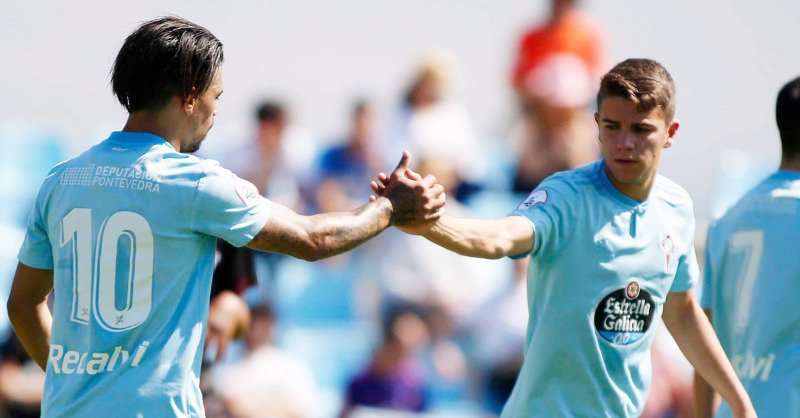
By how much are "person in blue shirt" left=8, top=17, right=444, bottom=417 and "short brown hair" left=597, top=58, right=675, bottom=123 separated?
134 cm

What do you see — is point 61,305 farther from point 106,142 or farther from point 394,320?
point 394,320

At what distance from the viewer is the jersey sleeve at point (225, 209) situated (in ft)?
12.1

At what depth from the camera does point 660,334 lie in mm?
9078

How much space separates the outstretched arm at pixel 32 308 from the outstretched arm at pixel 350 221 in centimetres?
75

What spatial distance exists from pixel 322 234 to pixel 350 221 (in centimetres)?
13

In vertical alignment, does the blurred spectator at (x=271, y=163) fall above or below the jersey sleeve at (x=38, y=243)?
below

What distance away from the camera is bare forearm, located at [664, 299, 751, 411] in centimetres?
479

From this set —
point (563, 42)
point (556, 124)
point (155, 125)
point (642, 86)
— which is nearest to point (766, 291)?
point (642, 86)

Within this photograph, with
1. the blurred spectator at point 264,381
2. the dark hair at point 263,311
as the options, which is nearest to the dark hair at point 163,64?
the blurred spectator at point 264,381

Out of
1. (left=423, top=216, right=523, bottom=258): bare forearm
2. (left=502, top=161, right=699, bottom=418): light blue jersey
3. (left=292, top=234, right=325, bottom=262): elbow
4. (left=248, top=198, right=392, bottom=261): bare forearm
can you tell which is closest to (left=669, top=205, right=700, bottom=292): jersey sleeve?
(left=502, top=161, right=699, bottom=418): light blue jersey

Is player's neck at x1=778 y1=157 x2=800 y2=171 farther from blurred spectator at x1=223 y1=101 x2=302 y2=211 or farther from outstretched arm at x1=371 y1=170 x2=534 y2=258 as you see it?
blurred spectator at x1=223 y1=101 x2=302 y2=211

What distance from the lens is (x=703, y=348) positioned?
4.82 meters

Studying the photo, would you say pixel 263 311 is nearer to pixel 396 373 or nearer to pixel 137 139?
pixel 396 373

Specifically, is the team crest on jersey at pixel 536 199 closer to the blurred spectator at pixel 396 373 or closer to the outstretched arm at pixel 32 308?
the outstretched arm at pixel 32 308
